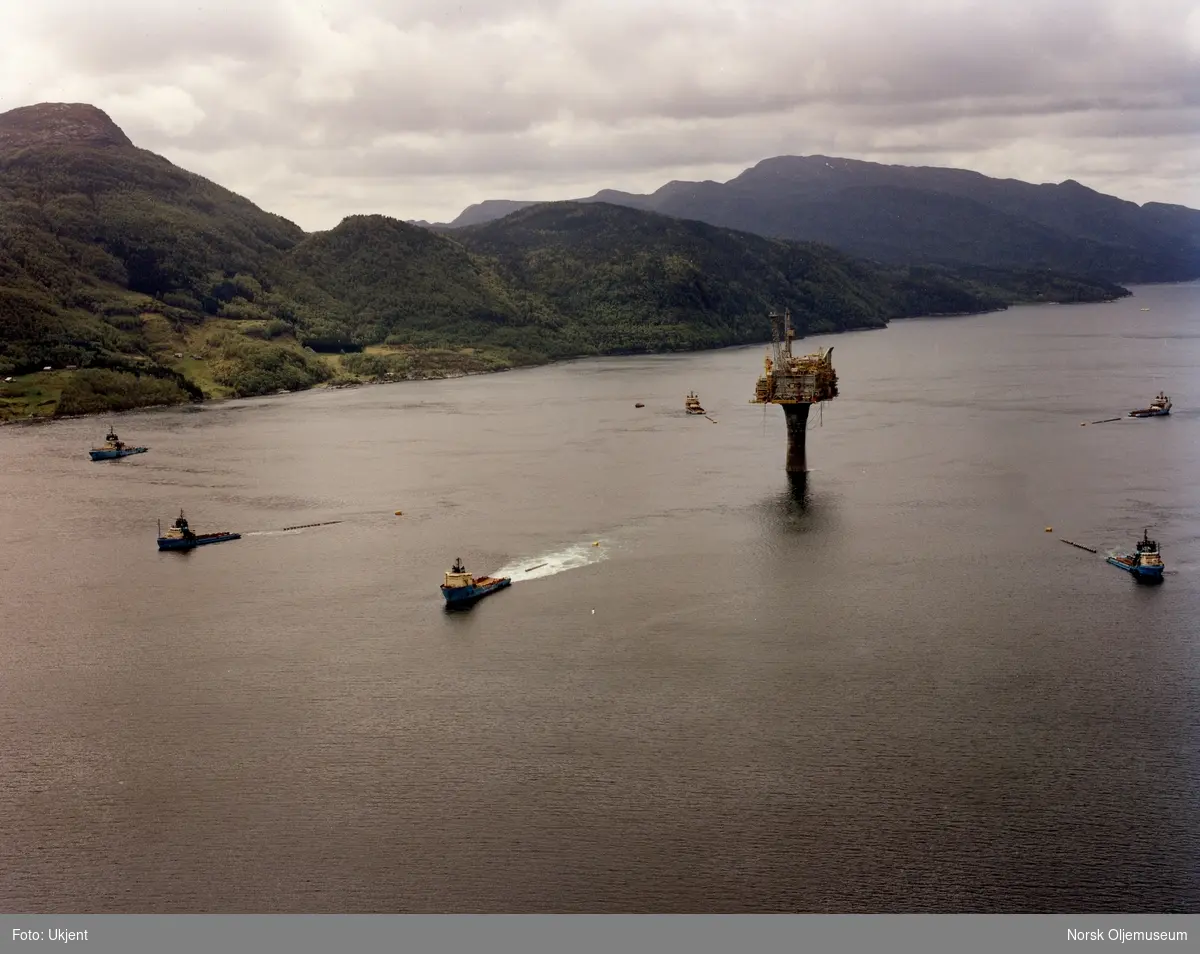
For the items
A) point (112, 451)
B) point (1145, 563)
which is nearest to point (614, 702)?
point (1145, 563)

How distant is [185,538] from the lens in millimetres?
114938

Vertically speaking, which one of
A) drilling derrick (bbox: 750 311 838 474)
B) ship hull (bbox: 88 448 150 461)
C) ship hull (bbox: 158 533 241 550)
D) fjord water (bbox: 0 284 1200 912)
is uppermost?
drilling derrick (bbox: 750 311 838 474)

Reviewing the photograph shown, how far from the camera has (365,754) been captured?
6712cm

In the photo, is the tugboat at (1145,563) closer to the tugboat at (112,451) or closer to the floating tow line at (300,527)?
the floating tow line at (300,527)

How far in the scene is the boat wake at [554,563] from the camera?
10112 cm

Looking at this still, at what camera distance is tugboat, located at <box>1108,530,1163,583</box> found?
94.6 m

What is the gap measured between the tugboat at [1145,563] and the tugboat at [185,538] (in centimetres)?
7757

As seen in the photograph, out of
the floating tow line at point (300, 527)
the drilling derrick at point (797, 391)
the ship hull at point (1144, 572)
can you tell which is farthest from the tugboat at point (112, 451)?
the ship hull at point (1144, 572)

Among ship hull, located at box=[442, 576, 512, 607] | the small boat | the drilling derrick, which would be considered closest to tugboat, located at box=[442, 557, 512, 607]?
ship hull, located at box=[442, 576, 512, 607]

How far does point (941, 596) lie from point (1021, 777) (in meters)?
31.1

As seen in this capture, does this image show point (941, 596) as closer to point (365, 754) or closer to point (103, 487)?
point (365, 754)

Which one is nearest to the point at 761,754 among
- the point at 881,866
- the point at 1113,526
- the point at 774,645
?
the point at 881,866

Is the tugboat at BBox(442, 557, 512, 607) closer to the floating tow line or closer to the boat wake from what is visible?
the boat wake

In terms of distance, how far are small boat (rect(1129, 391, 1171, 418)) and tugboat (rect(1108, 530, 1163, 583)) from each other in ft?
303
